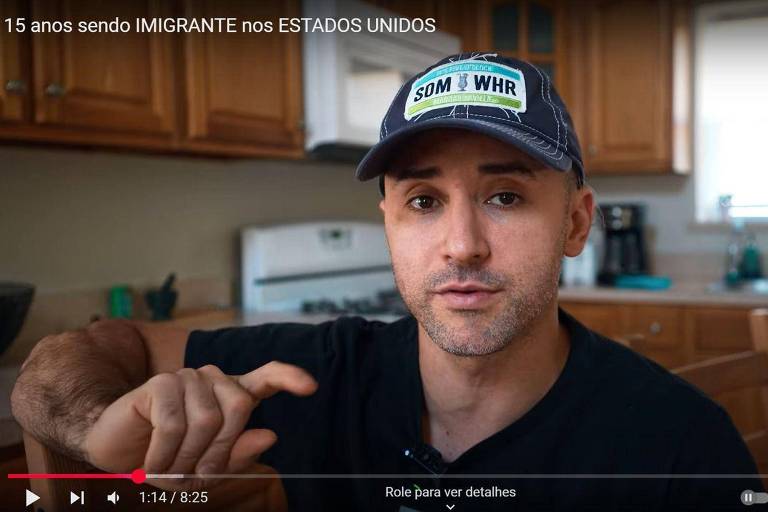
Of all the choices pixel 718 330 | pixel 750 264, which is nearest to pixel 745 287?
pixel 750 264

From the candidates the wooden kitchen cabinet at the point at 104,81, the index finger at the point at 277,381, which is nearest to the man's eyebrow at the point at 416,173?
the index finger at the point at 277,381

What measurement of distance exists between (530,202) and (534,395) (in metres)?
0.18

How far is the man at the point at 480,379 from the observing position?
0.52 metres

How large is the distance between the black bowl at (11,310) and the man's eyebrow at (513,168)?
77cm

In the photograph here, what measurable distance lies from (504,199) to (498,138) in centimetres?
5

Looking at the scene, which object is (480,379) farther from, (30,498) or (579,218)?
(30,498)

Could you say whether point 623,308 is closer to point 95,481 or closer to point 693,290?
point 693,290

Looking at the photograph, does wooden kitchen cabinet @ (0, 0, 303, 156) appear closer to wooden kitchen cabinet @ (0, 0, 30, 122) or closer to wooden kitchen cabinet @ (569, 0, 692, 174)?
wooden kitchen cabinet @ (0, 0, 30, 122)

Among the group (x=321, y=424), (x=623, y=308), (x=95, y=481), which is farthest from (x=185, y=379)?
(x=623, y=308)

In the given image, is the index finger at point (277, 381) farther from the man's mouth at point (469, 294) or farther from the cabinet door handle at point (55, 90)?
the cabinet door handle at point (55, 90)

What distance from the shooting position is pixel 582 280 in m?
2.29

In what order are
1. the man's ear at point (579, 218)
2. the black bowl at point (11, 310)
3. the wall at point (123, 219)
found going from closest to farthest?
the man's ear at point (579, 218), the black bowl at point (11, 310), the wall at point (123, 219)

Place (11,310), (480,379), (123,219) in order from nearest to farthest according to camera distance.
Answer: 1. (480,379)
2. (11,310)
3. (123,219)

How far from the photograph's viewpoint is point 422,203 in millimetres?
561
